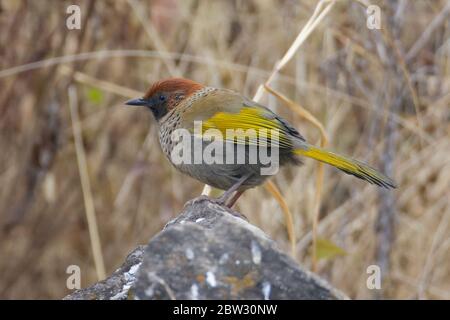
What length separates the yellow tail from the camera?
359 cm

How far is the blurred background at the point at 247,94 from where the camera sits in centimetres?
541

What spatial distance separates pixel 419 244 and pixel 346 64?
4.78ft

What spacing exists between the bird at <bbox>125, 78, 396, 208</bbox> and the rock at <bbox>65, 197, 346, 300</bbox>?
1.29 metres

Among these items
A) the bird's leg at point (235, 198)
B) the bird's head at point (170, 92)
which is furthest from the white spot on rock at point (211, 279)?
the bird's head at point (170, 92)

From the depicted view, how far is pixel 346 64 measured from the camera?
17.9 ft

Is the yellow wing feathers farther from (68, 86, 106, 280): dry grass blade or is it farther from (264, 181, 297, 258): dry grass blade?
(68, 86, 106, 280): dry grass blade

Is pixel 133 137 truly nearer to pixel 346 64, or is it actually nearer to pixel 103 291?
pixel 346 64

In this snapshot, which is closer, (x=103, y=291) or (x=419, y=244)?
(x=103, y=291)

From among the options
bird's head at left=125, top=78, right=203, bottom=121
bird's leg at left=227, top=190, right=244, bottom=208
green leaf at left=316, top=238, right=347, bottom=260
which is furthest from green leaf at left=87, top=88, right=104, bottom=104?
green leaf at left=316, top=238, right=347, bottom=260

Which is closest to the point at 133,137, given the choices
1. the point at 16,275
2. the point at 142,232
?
the point at 142,232

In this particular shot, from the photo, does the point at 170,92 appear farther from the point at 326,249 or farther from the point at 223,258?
the point at 223,258

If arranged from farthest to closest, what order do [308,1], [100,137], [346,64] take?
[100,137] → [308,1] → [346,64]

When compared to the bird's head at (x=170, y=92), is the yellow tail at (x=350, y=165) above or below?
below

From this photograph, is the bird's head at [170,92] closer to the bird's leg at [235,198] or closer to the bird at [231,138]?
the bird at [231,138]
